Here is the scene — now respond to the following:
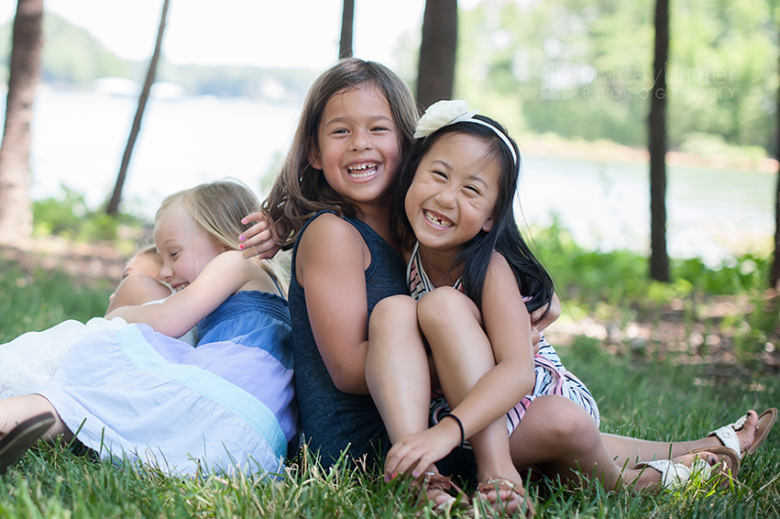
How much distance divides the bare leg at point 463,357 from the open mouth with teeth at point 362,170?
534mm

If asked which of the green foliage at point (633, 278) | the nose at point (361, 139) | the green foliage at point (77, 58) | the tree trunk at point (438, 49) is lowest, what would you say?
the green foliage at point (633, 278)

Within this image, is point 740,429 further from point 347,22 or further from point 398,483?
point 347,22

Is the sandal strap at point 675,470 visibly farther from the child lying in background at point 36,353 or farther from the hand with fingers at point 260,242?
the child lying in background at point 36,353

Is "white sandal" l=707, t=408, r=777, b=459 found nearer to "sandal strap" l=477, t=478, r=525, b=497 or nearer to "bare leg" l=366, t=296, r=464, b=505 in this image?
"sandal strap" l=477, t=478, r=525, b=497

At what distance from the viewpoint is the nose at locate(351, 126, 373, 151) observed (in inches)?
78.2

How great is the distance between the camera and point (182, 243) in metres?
2.36

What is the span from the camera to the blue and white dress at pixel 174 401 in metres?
1.72

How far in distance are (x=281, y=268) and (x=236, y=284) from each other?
1.32ft

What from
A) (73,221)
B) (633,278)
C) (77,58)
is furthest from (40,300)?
(77,58)

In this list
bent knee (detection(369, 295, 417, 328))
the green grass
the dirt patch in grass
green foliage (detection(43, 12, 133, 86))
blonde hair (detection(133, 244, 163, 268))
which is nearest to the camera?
bent knee (detection(369, 295, 417, 328))

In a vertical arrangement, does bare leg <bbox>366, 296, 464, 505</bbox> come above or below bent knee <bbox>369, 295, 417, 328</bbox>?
below

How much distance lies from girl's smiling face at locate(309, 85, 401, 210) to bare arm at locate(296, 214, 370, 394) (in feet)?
0.70

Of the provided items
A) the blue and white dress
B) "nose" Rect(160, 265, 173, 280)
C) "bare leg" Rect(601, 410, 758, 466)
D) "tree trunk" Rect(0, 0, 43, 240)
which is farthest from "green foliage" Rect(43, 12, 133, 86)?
"bare leg" Rect(601, 410, 758, 466)

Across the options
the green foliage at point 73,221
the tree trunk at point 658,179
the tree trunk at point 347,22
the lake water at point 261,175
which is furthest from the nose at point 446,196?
the green foliage at point 73,221
